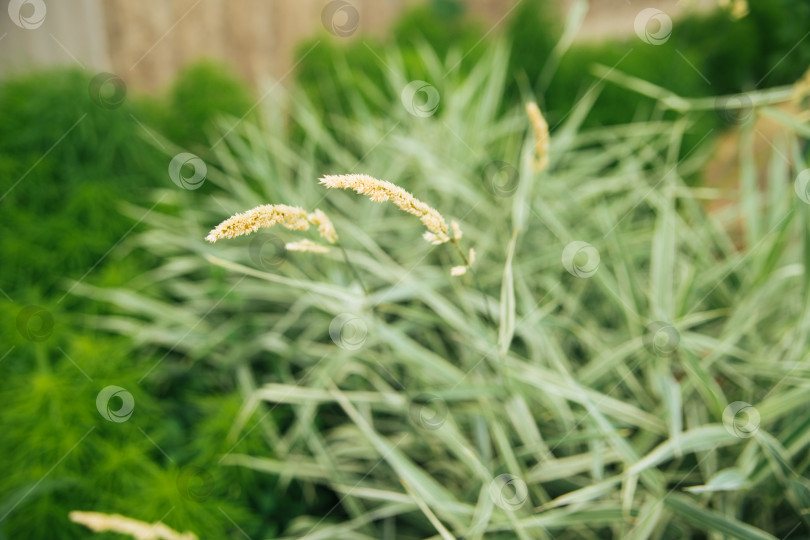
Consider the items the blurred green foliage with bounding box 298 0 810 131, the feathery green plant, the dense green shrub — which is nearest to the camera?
the feathery green plant

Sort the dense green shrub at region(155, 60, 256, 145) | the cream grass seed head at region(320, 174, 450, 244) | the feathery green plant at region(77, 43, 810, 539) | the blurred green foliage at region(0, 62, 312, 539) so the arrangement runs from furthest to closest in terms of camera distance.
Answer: the dense green shrub at region(155, 60, 256, 145) < the blurred green foliage at region(0, 62, 312, 539) < the feathery green plant at region(77, 43, 810, 539) < the cream grass seed head at region(320, 174, 450, 244)

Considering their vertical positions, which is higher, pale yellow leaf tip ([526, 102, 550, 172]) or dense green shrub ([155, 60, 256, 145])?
dense green shrub ([155, 60, 256, 145])

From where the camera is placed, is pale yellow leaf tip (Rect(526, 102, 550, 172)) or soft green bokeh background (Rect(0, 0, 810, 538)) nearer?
pale yellow leaf tip (Rect(526, 102, 550, 172))

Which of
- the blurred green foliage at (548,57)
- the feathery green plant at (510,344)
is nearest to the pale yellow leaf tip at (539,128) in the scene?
the feathery green plant at (510,344)

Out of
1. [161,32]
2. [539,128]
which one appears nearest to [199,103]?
[161,32]

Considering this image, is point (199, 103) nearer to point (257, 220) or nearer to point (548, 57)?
point (548, 57)

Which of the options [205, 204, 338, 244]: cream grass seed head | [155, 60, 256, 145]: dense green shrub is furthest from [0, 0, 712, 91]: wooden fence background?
[205, 204, 338, 244]: cream grass seed head

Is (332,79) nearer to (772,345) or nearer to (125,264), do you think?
(125,264)

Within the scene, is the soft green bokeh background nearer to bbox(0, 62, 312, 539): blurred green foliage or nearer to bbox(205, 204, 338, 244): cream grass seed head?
bbox(0, 62, 312, 539): blurred green foliage

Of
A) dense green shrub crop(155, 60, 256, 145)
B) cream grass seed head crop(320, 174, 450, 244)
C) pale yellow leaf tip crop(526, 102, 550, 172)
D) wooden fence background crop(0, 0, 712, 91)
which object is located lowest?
cream grass seed head crop(320, 174, 450, 244)
